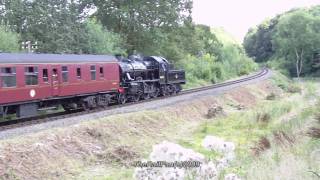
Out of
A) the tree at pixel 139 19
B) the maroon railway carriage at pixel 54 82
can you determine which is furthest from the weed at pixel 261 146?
the tree at pixel 139 19

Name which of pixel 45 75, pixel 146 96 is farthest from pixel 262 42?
pixel 45 75

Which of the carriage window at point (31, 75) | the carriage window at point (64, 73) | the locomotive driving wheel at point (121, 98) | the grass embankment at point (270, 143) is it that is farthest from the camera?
the locomotive driving wheel at point (121, 98)

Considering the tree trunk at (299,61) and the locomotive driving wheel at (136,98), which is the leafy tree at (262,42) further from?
the locomotive driving wheel at (136,98)

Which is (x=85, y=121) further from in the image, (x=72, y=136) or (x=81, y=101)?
(x=81, y=101)

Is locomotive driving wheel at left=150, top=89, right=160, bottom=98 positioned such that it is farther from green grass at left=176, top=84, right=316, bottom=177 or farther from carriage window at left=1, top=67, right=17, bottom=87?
carriage window at left=1, top=67, right=17, bottom=87

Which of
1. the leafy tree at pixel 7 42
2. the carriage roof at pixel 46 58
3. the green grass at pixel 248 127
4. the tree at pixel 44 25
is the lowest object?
the green grass at pixel 248 127

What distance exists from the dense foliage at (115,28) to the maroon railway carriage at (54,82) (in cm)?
736

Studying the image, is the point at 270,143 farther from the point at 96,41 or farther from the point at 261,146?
the point at 96,41

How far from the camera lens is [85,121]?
17.0 metres

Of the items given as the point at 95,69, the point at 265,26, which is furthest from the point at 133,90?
the point at 265,26

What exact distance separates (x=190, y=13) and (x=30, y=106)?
2892 centimetres

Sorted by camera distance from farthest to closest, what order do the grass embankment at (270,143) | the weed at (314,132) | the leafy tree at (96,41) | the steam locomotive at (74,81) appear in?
the leafy tree at (96,41), the steam locomotive at (74,81), the weed at (314,132), the grass embankment at (270,143)

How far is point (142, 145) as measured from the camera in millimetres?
15703

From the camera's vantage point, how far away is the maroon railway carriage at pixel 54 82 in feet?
57.0
